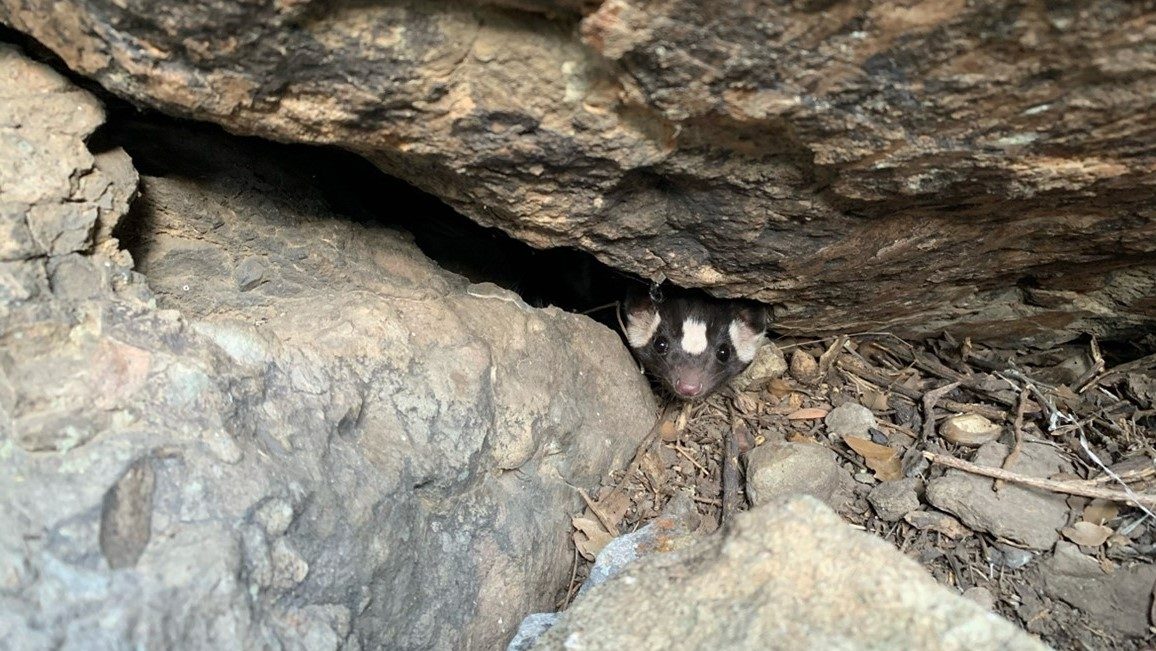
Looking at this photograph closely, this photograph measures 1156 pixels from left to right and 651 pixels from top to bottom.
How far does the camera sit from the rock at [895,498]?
275 centimetres

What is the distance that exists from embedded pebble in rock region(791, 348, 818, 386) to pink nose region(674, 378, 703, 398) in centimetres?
42

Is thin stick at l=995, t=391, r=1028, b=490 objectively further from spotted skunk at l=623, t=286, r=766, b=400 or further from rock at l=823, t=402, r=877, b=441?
spotted skunk at l=623, t=286, r=766, b=400

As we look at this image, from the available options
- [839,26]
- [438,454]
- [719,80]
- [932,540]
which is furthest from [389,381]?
[932,540]

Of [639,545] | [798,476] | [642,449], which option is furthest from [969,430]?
[639,545]

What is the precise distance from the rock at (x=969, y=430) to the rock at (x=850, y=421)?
0.26 metres

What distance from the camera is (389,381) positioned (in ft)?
7.00

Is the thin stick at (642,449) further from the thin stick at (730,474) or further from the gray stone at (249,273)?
the gray stone at (249,273)

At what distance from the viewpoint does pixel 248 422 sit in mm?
1758

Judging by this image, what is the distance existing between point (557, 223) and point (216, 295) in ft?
2.98

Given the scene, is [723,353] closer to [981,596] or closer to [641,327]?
[641,327]

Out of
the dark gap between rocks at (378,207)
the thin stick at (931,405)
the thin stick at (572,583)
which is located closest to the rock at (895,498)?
the thin stick at (931,405)

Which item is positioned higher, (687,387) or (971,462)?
(971,462)

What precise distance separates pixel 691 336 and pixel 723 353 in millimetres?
209

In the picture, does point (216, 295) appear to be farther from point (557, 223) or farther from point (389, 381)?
point (557, 223)
